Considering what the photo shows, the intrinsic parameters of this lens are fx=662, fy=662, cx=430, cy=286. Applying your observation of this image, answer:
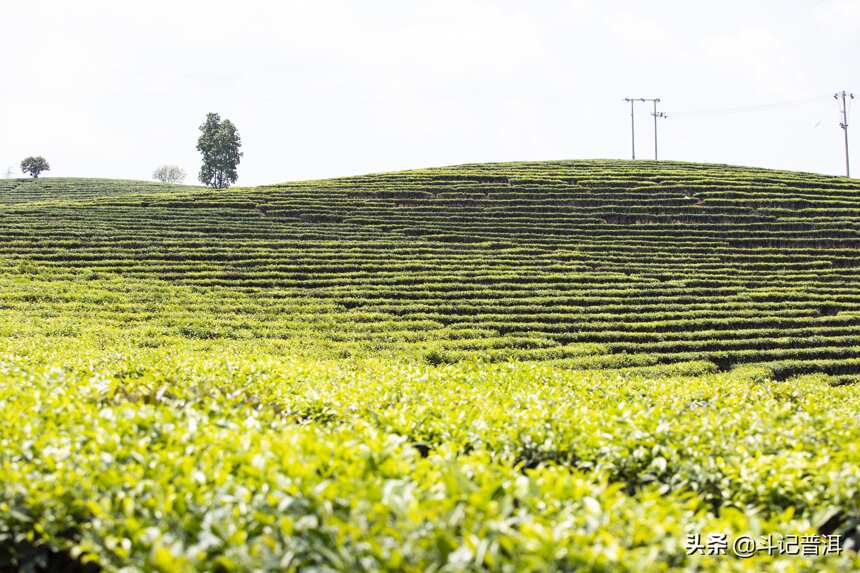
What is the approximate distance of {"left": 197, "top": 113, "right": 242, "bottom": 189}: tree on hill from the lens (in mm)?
80812

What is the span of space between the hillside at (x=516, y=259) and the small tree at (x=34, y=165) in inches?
2326

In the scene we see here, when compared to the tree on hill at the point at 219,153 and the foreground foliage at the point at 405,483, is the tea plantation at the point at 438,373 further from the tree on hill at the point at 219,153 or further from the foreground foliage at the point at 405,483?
the tree on hill at the point at 219,153

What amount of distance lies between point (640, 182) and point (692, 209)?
7939 mm

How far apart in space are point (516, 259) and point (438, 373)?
72.4 ft

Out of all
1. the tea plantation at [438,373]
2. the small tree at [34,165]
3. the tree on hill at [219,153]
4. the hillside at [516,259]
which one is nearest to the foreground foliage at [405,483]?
the tea plantation at [438,373]

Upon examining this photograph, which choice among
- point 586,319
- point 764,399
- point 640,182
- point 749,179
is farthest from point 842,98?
point 764,399

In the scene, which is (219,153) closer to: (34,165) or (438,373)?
(34,165)

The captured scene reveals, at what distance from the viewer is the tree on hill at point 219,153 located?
8081 cm

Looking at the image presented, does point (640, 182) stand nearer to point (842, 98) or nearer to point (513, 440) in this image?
point (842, 98)

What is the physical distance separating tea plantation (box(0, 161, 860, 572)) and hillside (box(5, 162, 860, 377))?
0.63 feet

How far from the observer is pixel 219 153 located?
8094 cm

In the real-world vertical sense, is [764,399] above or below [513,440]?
below

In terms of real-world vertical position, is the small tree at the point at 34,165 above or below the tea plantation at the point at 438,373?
above

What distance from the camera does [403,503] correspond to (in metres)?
3.35
